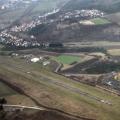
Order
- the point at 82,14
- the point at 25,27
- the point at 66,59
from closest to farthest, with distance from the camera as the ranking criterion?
the point at 66,59 < the point at 25,27 < the point at 82,14

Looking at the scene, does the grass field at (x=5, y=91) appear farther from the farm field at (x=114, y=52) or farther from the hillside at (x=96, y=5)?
the hillside at (x=96, y=5)

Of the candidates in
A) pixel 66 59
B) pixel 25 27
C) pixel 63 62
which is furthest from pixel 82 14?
pixel 63 62

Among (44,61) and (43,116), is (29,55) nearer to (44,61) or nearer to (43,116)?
(44,61)

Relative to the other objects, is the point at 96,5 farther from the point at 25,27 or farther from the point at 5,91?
the point at 5,91

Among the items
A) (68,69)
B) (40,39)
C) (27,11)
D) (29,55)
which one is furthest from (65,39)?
(27,11)

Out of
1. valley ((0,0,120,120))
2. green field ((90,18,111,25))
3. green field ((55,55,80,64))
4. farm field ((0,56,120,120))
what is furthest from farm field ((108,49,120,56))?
green field ((90,18,111,25))

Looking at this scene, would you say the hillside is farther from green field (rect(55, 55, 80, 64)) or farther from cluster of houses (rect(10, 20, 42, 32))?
green field (rect(55, 55, 80, 64))

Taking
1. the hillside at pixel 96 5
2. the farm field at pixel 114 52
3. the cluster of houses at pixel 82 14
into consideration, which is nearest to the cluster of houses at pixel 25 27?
the cluster of houses at pixel 82 14

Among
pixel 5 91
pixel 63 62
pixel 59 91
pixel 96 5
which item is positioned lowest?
pixel 59 91
